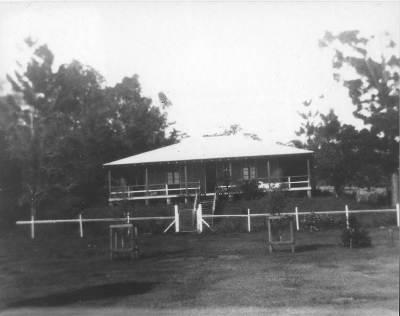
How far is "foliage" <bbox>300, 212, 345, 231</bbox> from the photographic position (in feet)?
40.2

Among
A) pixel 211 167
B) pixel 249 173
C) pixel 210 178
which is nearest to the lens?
pixel 249 173

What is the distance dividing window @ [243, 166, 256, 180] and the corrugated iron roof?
2031 millimetres

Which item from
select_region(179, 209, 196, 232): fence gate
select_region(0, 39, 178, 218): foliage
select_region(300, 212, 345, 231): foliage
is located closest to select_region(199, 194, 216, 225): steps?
select_region(179, 209, 196, 232): fence gate

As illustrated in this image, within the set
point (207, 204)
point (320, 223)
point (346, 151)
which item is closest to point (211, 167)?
point (207, 204)

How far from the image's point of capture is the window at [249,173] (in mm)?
19328

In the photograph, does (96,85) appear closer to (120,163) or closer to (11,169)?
(11,169)

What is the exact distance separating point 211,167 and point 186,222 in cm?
688

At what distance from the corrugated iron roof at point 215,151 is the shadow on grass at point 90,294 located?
6904 mm

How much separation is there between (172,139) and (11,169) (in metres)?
5.76

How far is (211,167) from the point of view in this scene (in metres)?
20.6

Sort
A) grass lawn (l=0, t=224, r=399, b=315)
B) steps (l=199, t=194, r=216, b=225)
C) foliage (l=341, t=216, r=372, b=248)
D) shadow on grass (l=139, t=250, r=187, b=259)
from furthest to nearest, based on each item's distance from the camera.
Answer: steps (l=199, t=194, r=216, b=225) < shadow on grass (l=139, t=250, r=187, b=259) < foliage (l=341, t=216, r=372, b=248) < grass lawn (l=0, t=224, r=399, b=315)

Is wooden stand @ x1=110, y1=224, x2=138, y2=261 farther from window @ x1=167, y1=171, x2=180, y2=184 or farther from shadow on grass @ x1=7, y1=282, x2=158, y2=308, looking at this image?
window @ x1=167, y1=171, x2=180, y2=184

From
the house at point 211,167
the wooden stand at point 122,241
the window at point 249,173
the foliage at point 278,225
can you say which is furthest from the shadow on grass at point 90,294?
the window at point 249,173

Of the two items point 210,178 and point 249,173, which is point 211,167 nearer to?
point 210,178
